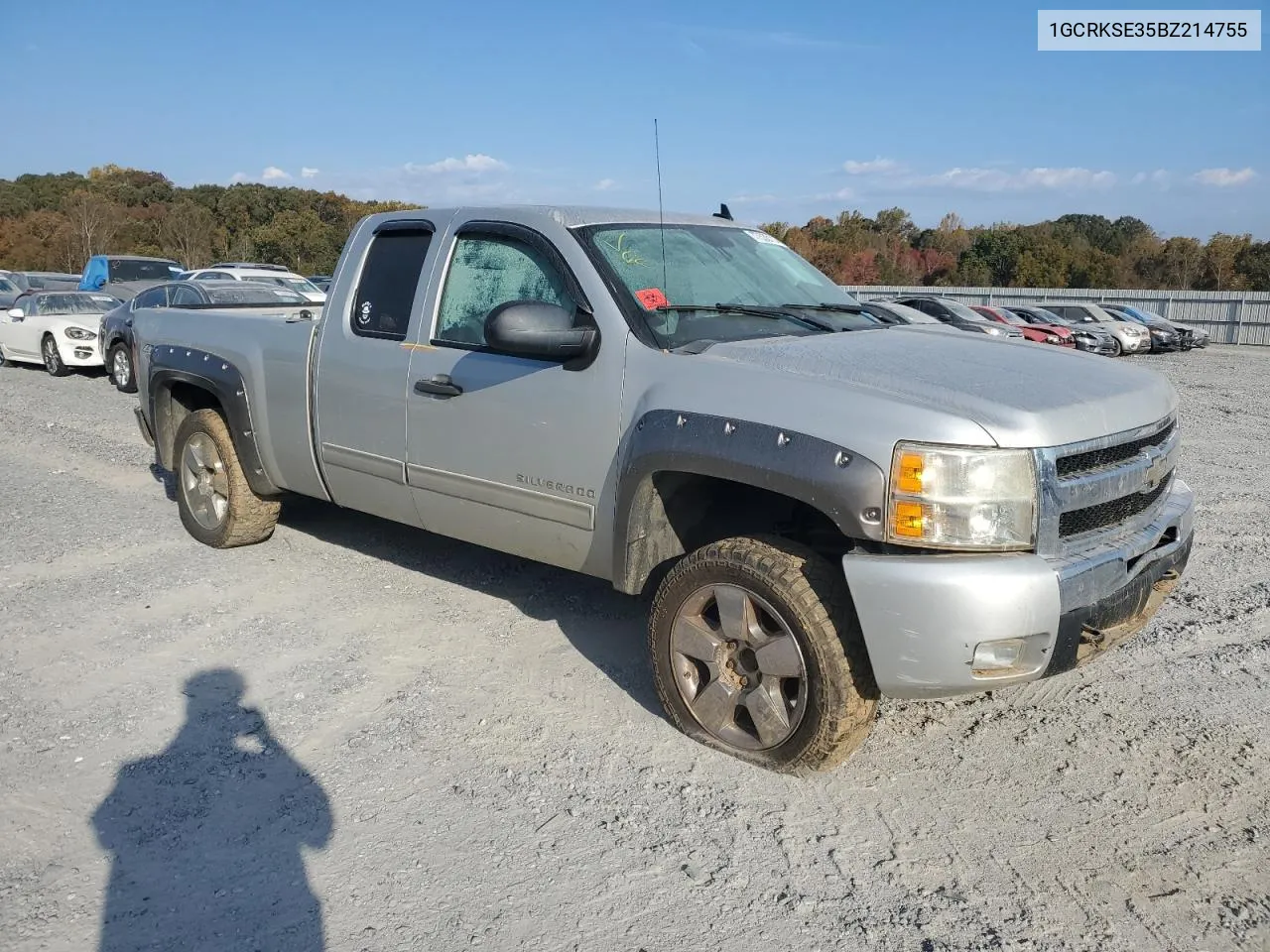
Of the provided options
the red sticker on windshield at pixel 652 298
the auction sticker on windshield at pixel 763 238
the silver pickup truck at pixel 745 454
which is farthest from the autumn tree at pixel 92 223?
the red sticker on windshield at pixel 652 298

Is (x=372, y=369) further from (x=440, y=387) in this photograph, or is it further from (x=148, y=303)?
(x=148, y=303)

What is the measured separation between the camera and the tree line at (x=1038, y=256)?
52844 mm

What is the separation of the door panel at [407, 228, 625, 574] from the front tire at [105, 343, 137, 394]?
38.6ft

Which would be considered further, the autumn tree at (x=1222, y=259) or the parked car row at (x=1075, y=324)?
the autumn tree at (x=1222, y=259)

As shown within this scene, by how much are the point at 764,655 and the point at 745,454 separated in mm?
695

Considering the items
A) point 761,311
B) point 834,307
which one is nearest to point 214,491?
point 761,311

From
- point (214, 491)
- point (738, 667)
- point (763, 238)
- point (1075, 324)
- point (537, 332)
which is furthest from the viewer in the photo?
point (1075, 324)

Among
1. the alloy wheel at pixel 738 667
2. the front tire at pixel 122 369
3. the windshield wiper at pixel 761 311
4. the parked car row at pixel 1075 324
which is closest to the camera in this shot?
the alloy wheel at pixel 738 667

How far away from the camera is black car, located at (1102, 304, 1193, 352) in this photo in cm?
3012

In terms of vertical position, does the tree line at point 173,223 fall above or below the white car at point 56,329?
above

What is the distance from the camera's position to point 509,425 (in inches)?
172

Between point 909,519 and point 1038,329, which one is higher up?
point 909,519

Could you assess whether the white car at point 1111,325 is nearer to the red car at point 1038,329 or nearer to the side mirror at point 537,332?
the red car at point 1038,329

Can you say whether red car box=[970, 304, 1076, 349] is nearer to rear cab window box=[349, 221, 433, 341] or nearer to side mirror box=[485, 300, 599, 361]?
rear cab window box=[349, 221, 433, 341]
